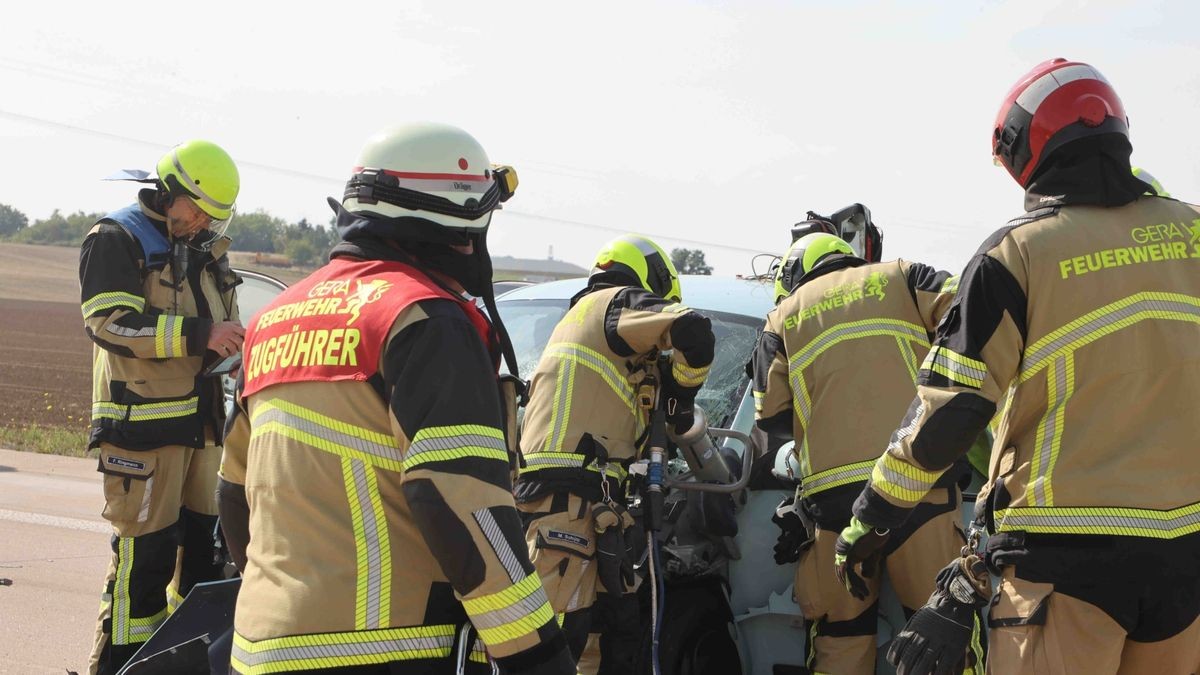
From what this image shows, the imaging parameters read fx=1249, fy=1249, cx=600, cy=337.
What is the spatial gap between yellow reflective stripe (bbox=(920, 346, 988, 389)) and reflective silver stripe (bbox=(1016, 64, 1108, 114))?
0.66 m

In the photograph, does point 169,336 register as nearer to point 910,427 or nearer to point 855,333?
point 855,333

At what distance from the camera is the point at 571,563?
14.7ft

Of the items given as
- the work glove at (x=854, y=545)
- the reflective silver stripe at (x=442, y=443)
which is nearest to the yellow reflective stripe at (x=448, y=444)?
the reflective silver stripe at (x=442, y=443)

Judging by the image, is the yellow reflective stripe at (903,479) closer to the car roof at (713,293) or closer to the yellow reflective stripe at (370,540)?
the yellow reflective stripe at (370,540)

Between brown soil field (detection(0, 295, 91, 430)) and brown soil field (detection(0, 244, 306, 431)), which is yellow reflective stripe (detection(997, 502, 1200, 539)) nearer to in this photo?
brown soil field (detection(0, 244, 306, 431))

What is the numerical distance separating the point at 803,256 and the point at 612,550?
4.87 ft

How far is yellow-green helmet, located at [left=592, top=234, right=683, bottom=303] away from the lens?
5.08 m

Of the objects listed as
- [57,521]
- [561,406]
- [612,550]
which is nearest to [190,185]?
[561,406]

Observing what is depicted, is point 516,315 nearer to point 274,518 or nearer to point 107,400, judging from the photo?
point 107,400

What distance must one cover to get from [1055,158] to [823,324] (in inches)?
58.8

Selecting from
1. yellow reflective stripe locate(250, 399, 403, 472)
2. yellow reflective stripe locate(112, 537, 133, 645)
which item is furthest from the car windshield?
yellow reflective stripe locate(250, 399, 403, 472)

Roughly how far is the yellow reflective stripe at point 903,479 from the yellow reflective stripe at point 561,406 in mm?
1540

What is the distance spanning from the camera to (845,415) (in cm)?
442

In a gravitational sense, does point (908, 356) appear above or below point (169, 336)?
above
